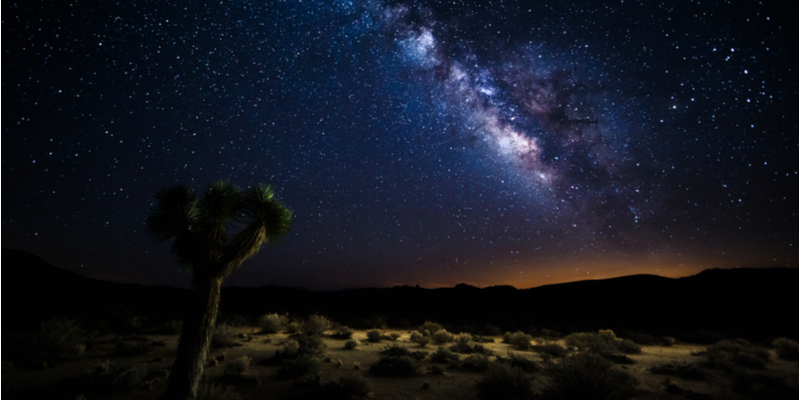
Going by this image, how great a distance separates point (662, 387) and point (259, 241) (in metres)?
10.8

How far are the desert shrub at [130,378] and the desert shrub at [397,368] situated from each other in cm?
546

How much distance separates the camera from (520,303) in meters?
40.0

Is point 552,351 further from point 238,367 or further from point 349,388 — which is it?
point 238,367

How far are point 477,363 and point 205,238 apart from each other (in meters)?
8.31

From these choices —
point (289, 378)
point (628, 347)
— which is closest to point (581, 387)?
point (289, 378)

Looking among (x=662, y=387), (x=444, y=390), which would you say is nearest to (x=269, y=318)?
(x=444, y=390)

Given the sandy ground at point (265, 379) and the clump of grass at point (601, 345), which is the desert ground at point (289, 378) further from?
the clump of grass at point (601, 345)

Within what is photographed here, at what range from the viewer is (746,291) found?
33.1m

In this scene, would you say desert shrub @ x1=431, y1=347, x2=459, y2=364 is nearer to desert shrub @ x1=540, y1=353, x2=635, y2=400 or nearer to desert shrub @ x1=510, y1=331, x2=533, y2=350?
desert shrub @ x1=540, y1=353, x2=635, y2=400

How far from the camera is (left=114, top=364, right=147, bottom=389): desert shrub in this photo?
6801 millimetres

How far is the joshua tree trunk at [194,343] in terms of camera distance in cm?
618

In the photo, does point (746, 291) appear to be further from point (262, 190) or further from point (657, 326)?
point (262, 190)

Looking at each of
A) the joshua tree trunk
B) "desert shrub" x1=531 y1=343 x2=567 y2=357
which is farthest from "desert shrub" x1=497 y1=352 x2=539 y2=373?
the joshua tree trunk

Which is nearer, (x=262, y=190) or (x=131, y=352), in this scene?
(x=262, y=190)
